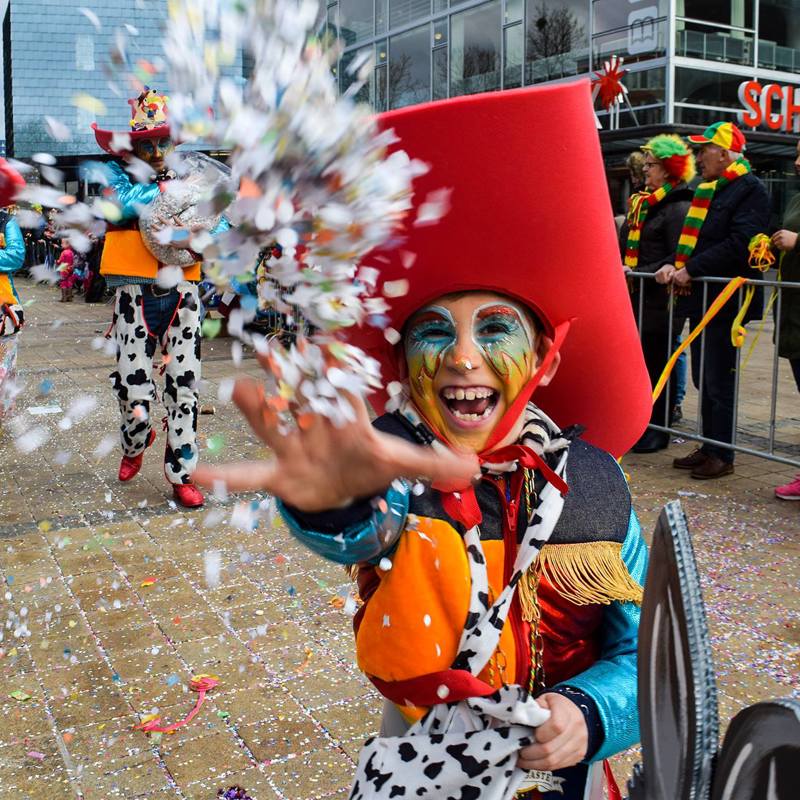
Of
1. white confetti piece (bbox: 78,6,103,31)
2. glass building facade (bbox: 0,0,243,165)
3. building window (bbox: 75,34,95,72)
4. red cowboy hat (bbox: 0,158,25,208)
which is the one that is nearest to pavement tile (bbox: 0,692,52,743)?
red cowboy hat (bbox: 0,158,25,208)

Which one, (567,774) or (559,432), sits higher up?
(559,432)

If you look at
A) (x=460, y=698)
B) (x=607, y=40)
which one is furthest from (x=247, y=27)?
(x=607, y=40)

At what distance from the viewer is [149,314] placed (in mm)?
5242

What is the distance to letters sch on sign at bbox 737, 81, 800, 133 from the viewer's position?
632 inches

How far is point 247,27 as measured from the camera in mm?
1278

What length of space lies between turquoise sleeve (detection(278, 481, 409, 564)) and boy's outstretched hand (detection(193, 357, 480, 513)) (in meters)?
0.11

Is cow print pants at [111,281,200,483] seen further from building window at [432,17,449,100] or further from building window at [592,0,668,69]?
building window at [432,17,449,100]

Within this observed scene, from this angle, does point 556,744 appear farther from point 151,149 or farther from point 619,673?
point 151,149

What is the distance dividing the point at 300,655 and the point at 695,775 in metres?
2.71

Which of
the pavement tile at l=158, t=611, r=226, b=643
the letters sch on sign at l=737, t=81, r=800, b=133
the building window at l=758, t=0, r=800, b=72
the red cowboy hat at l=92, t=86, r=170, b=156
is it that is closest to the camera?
the pavement tile at l=158, t=611, r=226, b=643

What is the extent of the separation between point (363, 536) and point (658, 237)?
5.74 m

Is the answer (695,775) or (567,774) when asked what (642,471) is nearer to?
(567,774)

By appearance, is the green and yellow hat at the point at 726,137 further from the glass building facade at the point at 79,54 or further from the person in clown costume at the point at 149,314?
the glass building facade at the point at 79,54

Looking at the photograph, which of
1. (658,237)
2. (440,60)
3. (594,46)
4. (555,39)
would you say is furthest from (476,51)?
(658,237)
